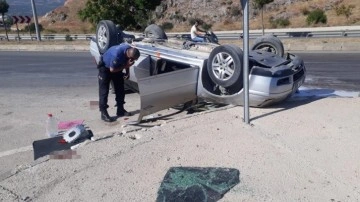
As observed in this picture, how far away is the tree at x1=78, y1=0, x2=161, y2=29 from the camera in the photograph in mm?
26953

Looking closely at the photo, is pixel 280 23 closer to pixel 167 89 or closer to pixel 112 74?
pixel 112 74

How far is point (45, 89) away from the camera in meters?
10.1

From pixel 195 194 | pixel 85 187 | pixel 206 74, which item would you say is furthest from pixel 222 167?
pixel 206 74

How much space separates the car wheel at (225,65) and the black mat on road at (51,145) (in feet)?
6.65

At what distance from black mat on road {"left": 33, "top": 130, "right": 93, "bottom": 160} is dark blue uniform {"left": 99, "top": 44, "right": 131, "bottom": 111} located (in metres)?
1.31

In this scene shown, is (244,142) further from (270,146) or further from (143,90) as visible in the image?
(143,90)

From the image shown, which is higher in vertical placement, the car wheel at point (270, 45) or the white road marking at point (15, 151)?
the car wheel at point (270, 45)

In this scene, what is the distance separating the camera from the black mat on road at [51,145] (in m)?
5.19

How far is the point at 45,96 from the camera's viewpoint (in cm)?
921

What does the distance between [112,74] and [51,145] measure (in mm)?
1825

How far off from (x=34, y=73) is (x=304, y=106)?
929 cm

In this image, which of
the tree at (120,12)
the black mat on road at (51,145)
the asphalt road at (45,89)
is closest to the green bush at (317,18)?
the tree at (120,12)

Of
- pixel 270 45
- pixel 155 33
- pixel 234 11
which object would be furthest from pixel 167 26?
pixel 270 45

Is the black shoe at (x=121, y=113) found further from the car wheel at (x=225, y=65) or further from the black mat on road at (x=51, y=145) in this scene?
the car wheel at (x=225, y=65)
